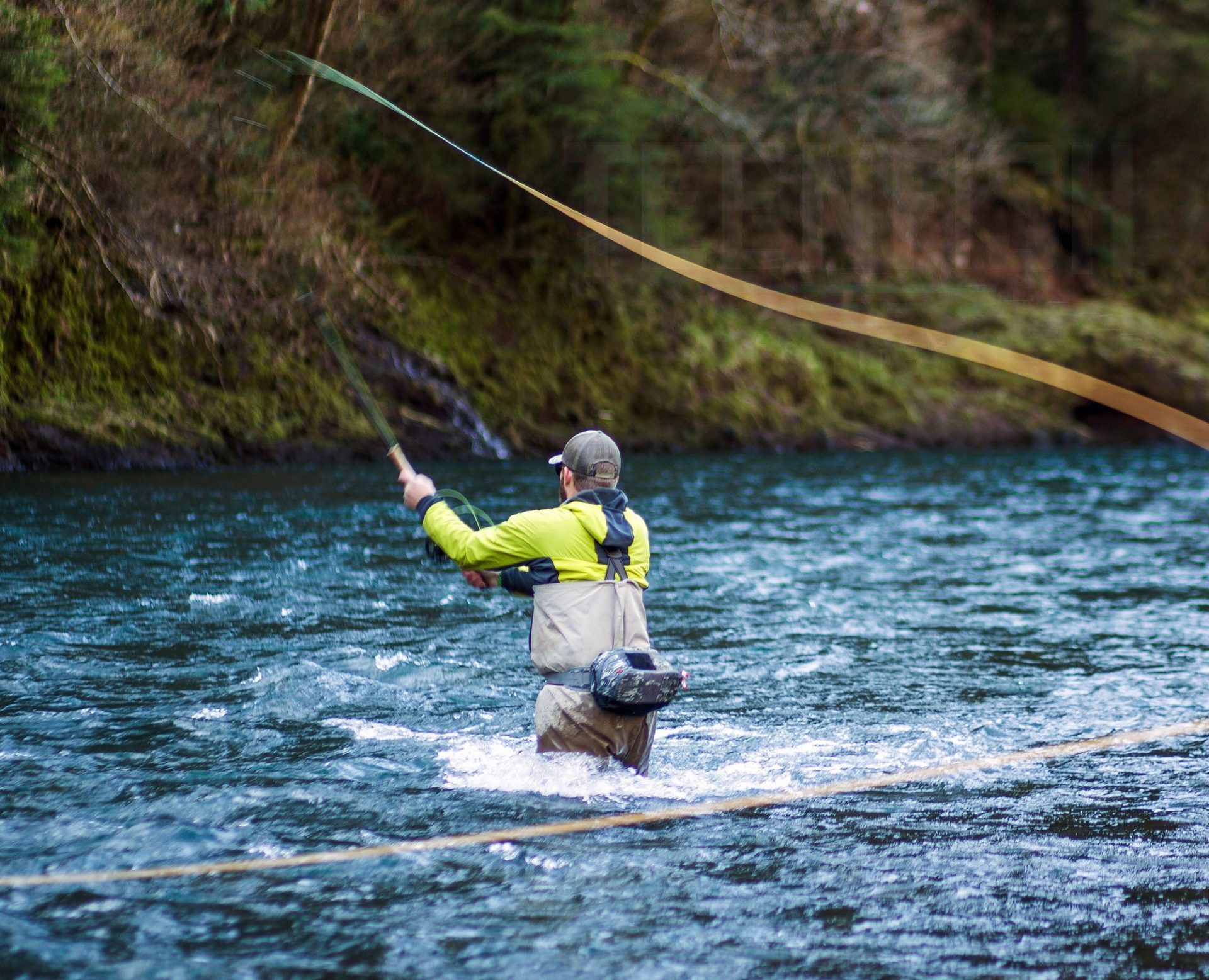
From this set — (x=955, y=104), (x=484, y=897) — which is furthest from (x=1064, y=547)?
(x=955, y=104)

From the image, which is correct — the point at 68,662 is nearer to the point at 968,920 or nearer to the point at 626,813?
the point at 626,813

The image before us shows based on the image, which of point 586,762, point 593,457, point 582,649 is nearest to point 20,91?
point 593,457

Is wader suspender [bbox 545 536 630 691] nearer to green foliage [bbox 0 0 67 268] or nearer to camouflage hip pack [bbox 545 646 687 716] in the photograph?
camouflage hip pack [bbox 545 646 687 716]

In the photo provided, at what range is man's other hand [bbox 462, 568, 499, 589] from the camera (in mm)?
5715

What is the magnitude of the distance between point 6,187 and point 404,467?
9.75 meters

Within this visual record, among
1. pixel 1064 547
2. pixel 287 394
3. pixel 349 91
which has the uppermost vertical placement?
pixel 349 91

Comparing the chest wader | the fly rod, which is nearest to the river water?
the chest wader

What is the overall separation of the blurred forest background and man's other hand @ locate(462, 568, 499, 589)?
857 cm

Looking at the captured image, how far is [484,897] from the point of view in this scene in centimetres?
439

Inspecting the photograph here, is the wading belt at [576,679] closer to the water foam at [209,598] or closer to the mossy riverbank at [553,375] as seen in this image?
the water foam at [209,598]

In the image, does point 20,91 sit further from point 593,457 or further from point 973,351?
point 973,351

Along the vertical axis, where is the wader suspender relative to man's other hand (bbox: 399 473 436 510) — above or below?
below

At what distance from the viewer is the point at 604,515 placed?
5.58m

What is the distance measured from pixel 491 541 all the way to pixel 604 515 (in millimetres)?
484
